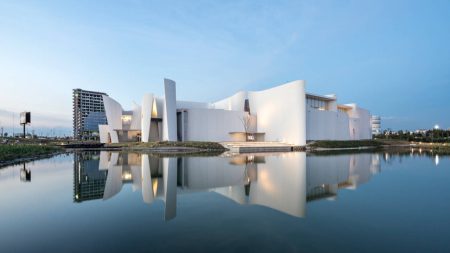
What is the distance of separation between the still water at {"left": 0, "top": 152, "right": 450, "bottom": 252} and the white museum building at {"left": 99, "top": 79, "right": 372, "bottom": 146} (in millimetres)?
26980

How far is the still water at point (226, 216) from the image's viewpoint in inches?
161

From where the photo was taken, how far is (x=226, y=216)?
572 cm

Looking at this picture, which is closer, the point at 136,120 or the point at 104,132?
the point at 136,120

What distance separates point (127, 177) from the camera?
36.9 feet

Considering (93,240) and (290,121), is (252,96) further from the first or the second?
(93,240)

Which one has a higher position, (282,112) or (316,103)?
(316,103)

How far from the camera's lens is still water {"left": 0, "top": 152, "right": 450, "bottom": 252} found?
4094 mm

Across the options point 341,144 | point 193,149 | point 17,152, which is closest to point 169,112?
point 193,149

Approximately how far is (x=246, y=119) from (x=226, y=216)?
37924 millimetres

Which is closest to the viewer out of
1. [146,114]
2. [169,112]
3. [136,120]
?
[169,112]

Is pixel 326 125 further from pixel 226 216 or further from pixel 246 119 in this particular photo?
pixel 226 216

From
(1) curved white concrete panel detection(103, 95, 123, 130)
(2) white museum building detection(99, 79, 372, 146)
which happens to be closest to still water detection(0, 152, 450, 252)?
(2) white museum building detection(99, 79, 372, 146)

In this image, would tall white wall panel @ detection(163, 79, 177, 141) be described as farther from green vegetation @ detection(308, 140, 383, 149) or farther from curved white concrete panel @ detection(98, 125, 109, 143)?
green vegetation @ detection(308, 140, 383, 149)

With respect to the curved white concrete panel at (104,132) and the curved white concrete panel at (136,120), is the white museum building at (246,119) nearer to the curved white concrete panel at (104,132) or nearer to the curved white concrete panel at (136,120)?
the curved white concrete panel at (136,120)
